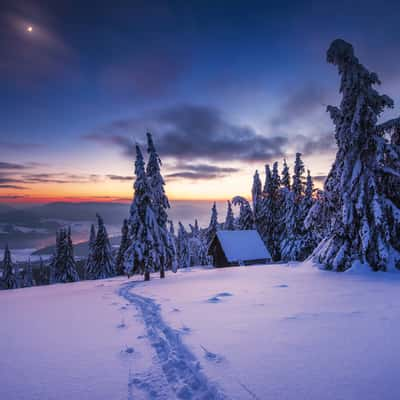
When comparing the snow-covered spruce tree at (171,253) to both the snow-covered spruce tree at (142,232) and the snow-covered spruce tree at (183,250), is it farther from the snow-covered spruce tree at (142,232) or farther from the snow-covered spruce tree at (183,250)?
the snow-covered spruce tree at (183,250)

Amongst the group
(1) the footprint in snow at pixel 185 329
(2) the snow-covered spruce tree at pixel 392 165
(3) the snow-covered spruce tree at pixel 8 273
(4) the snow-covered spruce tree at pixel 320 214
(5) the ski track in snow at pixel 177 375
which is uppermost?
(2) the snow-covered spruce tree at pixel 392 165

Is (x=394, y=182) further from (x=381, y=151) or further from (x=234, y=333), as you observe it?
(x=234, y=333)

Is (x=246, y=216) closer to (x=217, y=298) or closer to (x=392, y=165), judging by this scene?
(x=392, y=165)

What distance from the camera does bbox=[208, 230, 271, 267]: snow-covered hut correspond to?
32.2 metres

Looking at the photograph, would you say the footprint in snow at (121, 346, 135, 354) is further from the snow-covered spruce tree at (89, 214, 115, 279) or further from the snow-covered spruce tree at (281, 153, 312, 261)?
the snow-covered spruce tree at (89, 214, 115, 279)

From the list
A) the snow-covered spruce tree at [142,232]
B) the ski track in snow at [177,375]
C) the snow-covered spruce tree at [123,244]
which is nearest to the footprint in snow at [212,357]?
the ski track in snow at [177,375]

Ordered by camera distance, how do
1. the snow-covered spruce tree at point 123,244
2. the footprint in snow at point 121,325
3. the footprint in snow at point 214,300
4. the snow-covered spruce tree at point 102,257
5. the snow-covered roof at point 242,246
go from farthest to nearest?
the snow-covered spruce tree at point 123,244 < the snow-covered spruce tree at point 102,257 < the snow-covered roof at point 242,246 < the footprint in snow at point 214,300 < the footprint in snow at point 121,325

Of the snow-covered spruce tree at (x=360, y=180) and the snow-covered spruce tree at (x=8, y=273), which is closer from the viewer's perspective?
the snow-covered spruce tree at (x=360, y=180)

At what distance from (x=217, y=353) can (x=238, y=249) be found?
97.5ft

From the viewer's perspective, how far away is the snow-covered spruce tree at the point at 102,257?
4322 cm

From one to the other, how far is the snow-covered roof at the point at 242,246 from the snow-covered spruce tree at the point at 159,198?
10.3 metres

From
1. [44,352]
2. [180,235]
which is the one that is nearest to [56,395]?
[44,352]

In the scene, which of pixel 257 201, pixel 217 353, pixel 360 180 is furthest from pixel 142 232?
pixel 257 201

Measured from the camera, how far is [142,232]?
906 inches
